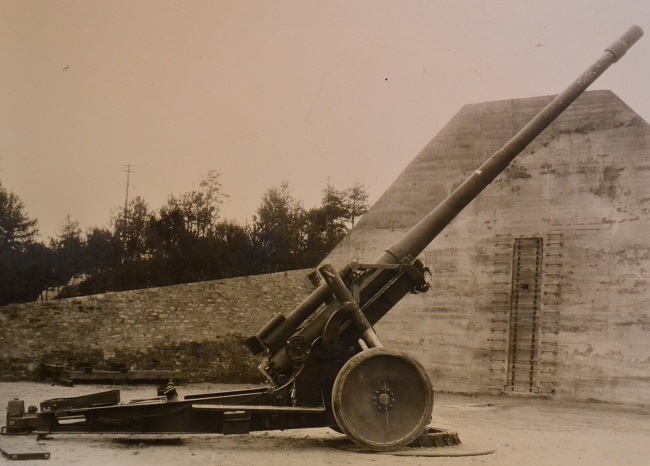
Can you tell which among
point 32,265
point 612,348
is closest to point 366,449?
point 612,348

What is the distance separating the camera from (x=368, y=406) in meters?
8.08

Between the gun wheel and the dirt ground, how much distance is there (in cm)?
24

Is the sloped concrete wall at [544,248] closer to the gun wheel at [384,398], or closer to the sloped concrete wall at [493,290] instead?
the sloped concrete wall at [493,290]

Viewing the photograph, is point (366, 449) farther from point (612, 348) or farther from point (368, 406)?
point (612, 348)

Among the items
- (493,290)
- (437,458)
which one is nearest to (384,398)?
(437,458)

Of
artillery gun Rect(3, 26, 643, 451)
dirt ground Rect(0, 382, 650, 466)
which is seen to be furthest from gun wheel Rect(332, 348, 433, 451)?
dirt ground Rect(0, 382, 650, 466)

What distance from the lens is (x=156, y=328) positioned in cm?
2002

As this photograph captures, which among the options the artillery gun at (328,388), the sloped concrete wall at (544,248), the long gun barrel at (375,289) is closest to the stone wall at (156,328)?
the sloped concrete wall at (544,248)

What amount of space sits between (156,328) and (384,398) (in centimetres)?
1299

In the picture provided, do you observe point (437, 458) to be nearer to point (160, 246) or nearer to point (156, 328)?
point (156, 328)

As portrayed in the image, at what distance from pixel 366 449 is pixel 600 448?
343 cm

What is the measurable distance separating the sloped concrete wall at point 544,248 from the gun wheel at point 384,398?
9221 mm

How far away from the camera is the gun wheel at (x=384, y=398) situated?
8.02 meters

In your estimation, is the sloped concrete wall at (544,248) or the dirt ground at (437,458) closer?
the dirt ground at (437,458)
